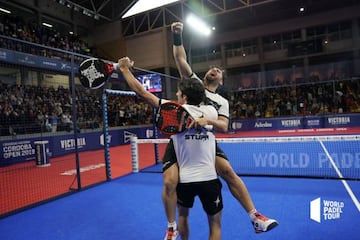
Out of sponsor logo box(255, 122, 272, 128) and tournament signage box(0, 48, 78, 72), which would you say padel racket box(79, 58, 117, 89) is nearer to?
tournament signage box(0, 48, 78, 72)

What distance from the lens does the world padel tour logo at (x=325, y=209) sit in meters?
3.68

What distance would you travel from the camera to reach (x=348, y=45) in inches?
881

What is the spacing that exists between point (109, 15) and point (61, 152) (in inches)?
635

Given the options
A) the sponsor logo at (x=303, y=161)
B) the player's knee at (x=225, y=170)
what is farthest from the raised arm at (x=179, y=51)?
the sponsor logo at (x=303, y=161)

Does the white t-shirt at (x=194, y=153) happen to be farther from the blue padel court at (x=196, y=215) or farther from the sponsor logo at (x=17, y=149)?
the sponsor logo at (x=17, y=149)

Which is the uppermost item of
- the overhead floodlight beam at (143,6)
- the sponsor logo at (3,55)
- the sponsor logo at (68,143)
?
the overhead floodlight beam at (143,6)

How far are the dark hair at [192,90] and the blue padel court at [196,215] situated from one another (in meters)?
1.85

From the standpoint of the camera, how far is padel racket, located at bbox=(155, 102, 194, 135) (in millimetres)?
1969

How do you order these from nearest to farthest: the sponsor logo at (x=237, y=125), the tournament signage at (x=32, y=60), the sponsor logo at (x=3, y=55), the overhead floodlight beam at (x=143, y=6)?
1. the sponsor logo at (x=3, y=55)
2. the tournament signage at (x=32, y=60)
3. the sponsor logo at (x=237, y=125)
4. the overhead floodlight beam at (x=143, y=6)

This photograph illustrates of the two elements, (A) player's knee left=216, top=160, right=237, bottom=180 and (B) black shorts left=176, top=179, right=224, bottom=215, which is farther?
(A) player's knee left=216, top=160, right=237, bottom=180

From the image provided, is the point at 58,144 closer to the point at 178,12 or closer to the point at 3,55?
the point at 3,55

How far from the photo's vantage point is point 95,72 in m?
2.70

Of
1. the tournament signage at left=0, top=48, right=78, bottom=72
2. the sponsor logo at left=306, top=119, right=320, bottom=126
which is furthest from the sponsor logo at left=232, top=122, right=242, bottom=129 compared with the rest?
the tournament signage at left=0, top=48, right=78, bottom=72

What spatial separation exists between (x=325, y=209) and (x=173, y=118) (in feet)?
10.1
